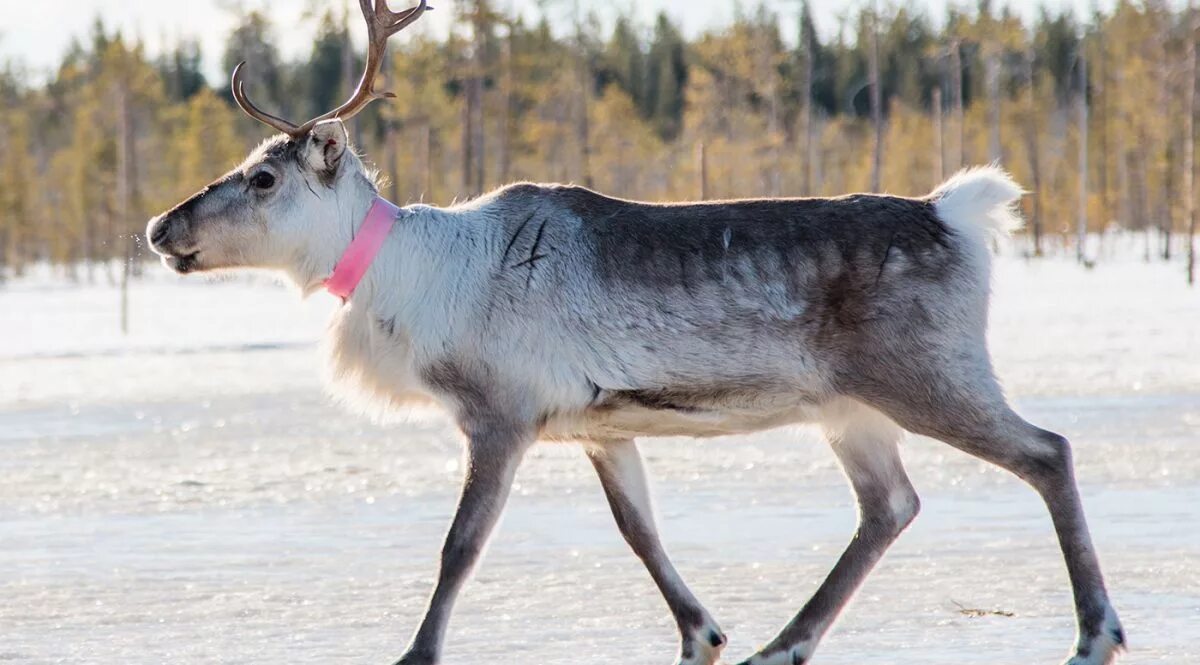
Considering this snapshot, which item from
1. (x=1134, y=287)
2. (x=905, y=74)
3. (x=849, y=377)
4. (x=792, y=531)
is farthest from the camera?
(x=905, y=74)

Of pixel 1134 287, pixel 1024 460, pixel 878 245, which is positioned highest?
pixel 878 245

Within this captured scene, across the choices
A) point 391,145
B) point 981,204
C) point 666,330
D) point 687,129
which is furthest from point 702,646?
point 687,129

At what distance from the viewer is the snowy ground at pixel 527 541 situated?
561cm

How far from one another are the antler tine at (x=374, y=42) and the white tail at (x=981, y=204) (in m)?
1.85

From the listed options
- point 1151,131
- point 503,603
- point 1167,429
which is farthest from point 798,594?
point 1151,131

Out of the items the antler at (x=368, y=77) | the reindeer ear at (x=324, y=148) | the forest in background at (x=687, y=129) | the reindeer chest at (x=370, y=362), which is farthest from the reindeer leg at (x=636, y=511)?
the forest in background at (x=687, y=129)

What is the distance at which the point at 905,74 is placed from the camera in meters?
122

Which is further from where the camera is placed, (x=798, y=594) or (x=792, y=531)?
(x=792, y=531)

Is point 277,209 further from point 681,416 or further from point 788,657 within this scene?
point 788,657

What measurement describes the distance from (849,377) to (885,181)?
232ft

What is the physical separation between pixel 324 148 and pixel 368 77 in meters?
0.32

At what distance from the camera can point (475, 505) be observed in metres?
5.15

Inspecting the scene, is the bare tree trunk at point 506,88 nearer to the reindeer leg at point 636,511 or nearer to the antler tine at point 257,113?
the antler tine at point 257,113

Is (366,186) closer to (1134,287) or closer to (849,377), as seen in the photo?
(849,377)
